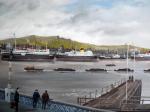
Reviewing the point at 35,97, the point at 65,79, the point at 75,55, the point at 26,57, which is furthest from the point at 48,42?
the point at 65,79

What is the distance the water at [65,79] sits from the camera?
76.2 feet

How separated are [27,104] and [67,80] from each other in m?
21.2

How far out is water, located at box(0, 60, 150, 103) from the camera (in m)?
23.2

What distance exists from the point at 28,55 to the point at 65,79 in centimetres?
1022

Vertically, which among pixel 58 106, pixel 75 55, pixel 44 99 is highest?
pixel 75 55

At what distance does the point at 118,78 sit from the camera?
1233 inches

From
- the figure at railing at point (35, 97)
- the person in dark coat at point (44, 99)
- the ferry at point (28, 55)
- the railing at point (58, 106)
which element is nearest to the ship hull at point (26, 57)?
the ferry at point (28, 55)

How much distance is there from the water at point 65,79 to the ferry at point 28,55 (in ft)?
0.95

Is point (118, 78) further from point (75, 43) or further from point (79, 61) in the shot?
point (75, 43)

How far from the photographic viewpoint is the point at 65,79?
3259 centimetres

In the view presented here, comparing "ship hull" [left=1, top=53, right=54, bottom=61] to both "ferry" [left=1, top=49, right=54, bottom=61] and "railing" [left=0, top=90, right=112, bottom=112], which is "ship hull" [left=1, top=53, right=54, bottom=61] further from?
"railing" [left=0, top=90, right=112, bottom=112]

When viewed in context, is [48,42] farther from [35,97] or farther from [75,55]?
[35,97]

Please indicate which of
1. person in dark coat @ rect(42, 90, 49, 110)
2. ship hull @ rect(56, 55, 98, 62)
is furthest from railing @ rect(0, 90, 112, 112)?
ship hull @ rect(56, 55, 98, 62)

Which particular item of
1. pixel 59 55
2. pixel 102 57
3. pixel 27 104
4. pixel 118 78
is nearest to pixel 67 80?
pixel 118 78
